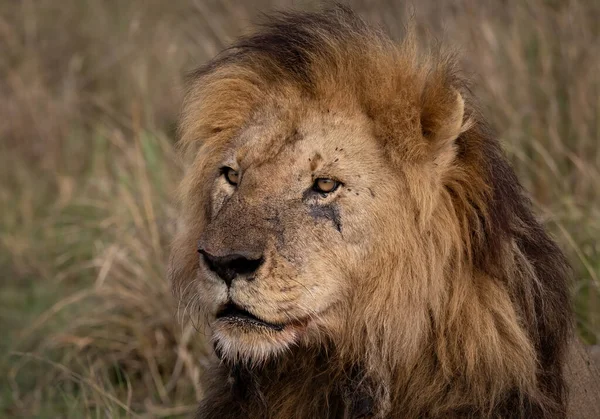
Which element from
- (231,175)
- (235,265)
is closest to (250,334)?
(235,265)

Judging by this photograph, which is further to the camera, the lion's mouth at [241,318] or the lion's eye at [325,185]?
the lion's eye at [325,185]

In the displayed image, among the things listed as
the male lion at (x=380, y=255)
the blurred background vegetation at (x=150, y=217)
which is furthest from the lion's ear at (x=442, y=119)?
the blurred background vegetation at (x=150, y=217)

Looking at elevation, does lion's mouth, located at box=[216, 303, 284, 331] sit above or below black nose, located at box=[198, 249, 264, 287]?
below

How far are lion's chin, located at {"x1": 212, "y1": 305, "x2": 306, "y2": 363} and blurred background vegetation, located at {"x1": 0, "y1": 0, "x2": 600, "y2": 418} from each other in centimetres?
127

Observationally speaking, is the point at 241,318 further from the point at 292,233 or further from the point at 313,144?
the point at 313,144

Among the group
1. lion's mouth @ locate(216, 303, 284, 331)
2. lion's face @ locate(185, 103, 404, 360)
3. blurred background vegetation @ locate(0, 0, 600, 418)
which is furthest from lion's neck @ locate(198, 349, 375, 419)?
blurred background vegetation @ locate(0, 0, 600, 418)

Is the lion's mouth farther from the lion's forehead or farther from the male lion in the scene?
the lion's forehead

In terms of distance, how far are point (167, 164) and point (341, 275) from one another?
3374 millimetres

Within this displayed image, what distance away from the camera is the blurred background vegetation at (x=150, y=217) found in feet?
16.7

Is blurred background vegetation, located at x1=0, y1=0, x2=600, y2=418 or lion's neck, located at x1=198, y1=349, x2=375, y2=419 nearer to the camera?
lion's neck, located at x1=198, y1=349, x2=375, y2=419

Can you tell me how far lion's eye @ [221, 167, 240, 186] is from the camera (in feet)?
10.9

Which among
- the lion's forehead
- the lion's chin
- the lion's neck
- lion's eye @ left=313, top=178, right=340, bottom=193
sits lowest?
the lion's neck

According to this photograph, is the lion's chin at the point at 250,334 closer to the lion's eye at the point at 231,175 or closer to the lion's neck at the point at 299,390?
the lion's neck at the point at 299,390

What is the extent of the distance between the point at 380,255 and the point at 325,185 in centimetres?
26
